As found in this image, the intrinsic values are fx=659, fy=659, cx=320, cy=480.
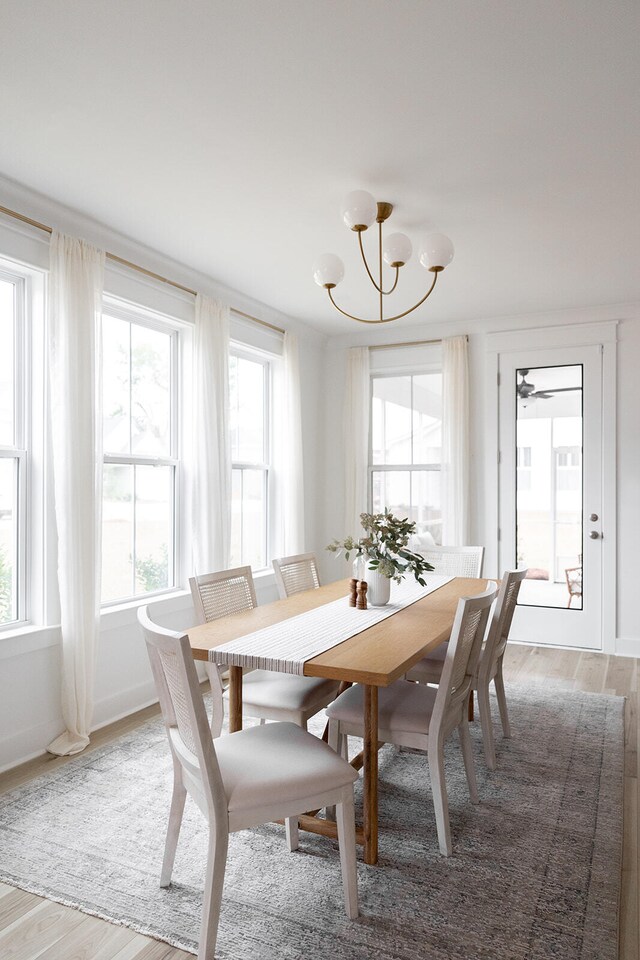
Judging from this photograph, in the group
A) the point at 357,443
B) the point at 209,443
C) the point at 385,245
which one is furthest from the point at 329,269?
the point at 357,443

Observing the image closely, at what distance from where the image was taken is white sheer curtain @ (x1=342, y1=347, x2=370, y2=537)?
5988mm

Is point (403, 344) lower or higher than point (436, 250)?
higher

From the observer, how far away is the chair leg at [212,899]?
5.71 feet

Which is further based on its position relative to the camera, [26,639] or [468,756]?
[26,639]

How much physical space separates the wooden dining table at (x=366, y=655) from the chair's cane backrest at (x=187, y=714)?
319 millimetres

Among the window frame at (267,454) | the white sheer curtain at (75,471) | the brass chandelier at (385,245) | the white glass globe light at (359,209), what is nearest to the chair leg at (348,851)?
the white sheer curtain at (75,471)

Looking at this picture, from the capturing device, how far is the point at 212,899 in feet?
5.74

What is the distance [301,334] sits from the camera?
582 cm

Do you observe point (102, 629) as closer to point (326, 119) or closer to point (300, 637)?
point (300, 637)

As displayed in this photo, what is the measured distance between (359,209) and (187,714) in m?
2.09

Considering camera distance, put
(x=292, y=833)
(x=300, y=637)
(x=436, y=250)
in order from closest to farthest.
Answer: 1. (x=292, y=833)
2. (x=300, y=637)
3. (x=436, y=250)

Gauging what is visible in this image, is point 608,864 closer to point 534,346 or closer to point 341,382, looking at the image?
point 534,346

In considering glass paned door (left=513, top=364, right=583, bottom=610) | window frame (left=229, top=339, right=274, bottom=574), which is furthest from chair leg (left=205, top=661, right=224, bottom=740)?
glass paned door (left=513, top=364, right=583, bottom=610)

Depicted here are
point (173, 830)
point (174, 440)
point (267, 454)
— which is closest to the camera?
point (173, 830)
